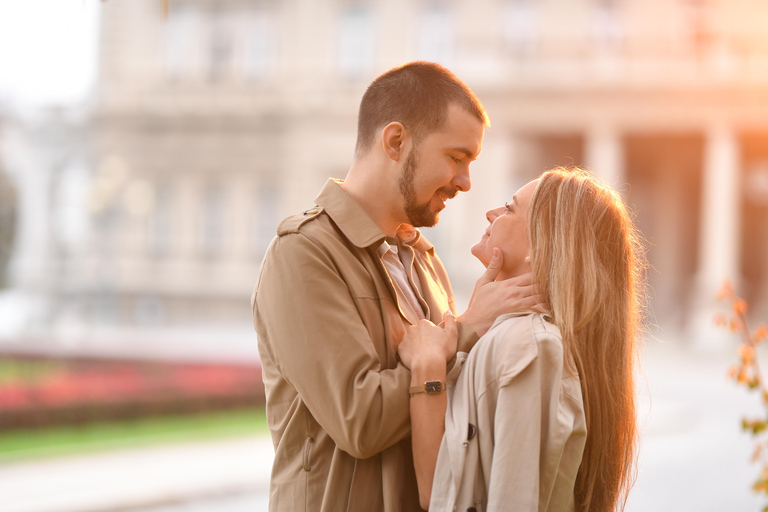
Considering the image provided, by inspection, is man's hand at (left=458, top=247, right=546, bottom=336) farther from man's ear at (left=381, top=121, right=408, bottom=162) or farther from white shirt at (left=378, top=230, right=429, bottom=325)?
man's ear at (left=381, top=121, right=408, bottom=162)

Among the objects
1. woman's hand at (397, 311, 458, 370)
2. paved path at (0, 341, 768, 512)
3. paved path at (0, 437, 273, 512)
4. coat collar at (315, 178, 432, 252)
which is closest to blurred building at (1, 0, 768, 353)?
paved path at (0, 341, 768, 512)

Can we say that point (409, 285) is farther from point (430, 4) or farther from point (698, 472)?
point (430, 4)

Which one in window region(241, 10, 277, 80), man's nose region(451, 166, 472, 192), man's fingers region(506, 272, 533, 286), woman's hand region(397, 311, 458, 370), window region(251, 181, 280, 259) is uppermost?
window region(241, 10, 277, 80)

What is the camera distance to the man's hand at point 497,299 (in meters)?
2.32

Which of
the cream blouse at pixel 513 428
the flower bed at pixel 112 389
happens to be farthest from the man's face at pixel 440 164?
the flower bed at pixel 112 389

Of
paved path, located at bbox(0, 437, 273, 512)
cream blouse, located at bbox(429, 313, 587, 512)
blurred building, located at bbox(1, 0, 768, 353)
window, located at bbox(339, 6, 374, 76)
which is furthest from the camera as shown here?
Result: window, located at bbox(339, 6, 374, 76)

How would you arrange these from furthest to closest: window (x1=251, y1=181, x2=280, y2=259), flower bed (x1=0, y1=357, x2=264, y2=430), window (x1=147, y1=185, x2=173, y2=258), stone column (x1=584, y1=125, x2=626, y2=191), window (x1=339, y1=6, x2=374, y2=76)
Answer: window (x1=147, y1=185, x2=173, y2=258) < window (x1=339, y1=6, x2=374, y2=76) < window (x1=251, y1=181, x2=280, y2=259) < stone column (x1=584, y1=125, x2=626, y2=191) < flower bed (x1=0, y1=357, x2=264, y2=430)

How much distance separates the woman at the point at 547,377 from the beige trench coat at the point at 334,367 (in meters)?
0.10

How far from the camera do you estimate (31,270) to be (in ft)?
97.7

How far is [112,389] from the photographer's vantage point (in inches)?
444

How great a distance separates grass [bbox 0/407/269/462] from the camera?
370 inches

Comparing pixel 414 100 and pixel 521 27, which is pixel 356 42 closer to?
pixel 521 27

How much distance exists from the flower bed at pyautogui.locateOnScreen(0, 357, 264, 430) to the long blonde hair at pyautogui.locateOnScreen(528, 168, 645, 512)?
9260 mm

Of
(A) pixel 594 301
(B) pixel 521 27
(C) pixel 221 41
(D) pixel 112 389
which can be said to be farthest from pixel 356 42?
(A) pixel 594 301
